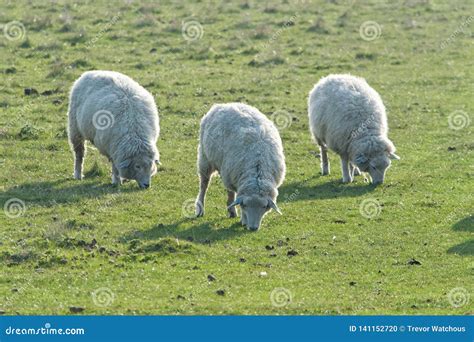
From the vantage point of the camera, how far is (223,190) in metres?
17.1

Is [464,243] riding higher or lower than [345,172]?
lower

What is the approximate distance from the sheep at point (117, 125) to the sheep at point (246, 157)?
1.41 meters

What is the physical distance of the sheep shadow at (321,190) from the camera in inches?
664

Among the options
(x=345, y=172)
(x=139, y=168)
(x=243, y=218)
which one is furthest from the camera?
(x=345, y=172)

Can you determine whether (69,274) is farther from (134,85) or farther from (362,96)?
(362,96)

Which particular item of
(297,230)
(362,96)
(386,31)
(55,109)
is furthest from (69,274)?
(386,31)

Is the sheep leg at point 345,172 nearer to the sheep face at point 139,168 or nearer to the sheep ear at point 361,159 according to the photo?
the sheep ear at point 361,159

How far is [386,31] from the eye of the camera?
109 feet

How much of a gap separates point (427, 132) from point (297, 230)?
7.71 meters

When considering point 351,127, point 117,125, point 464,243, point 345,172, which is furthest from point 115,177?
point 464,243

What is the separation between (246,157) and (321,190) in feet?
10.5

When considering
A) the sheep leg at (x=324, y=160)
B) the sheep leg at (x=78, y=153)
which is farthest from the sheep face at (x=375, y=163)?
the sheep leg at (x=78, y=153)

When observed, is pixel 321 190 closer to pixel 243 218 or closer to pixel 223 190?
pixel 223 190

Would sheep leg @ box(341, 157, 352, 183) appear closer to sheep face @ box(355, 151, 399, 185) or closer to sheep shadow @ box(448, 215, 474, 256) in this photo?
sheep face @ box(355, 151, 399, 185)
